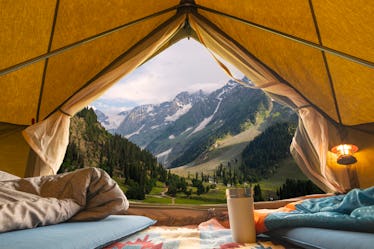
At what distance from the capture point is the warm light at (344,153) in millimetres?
2105

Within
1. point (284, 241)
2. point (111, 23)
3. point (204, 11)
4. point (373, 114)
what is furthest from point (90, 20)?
point (373, 114)

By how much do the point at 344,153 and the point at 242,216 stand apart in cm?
155

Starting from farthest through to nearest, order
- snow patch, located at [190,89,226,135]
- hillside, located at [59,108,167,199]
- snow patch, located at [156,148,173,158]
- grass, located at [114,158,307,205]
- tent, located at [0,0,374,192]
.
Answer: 1. snow patch, located at [190,89,226,135]
2. snow patch, located at [156,148,173,158]
3. hillside, located at [59,108,167,199]
4. grass, located at [114,158,307,205]
5. tent, located at [0,0,374,192]

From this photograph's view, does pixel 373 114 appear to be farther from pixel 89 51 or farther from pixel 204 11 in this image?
pixel 89 51

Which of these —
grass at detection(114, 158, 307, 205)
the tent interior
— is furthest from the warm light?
grass at detection(114, 158, 307, 205)

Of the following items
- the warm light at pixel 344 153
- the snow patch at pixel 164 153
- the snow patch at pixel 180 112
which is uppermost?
the snow patch at pixel 180 112

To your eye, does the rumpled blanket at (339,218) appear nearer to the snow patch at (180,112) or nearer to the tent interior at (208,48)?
the tent interior at (208,48)

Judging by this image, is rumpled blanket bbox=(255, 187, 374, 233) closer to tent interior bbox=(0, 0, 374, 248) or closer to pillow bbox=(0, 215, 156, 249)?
pillow bbox=(0, 215, 156, 249)

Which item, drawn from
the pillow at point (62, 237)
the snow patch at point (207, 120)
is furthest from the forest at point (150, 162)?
the pillow at point (62, 237)

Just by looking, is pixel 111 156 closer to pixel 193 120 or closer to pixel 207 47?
pixel 193 120

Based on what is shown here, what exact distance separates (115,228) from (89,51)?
164 centimetres

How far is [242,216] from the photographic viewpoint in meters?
0.90

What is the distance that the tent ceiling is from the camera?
6.06 ft

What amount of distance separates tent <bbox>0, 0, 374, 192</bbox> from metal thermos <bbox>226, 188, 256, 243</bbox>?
1.31 m
